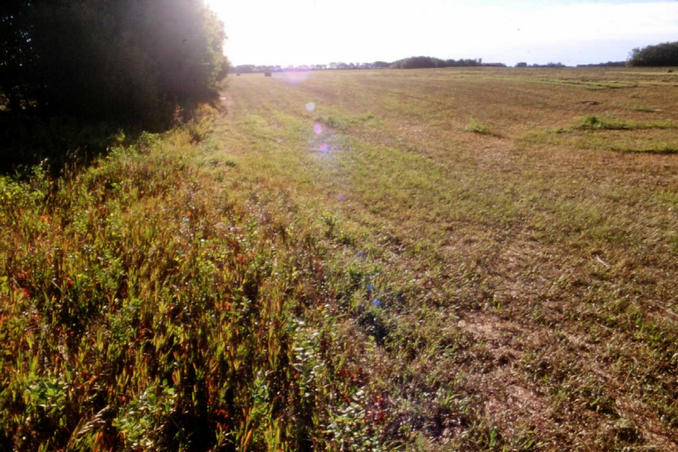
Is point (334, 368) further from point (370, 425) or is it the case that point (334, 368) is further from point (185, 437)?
point (185, 437)

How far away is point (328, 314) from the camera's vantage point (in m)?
3.88

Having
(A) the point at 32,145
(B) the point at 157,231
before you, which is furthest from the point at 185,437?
(A) the point at 32,145

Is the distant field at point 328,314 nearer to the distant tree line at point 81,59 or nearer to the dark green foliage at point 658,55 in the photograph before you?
the distant tree line at point 81,59

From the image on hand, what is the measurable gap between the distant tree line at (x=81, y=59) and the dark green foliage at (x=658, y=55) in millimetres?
98755

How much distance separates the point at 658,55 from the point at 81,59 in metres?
105

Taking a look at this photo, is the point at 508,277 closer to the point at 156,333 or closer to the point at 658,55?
the point at 156,333

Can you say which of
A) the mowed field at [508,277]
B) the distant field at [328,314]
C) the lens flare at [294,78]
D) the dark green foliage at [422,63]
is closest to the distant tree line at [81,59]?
the mowed field at [508,277]

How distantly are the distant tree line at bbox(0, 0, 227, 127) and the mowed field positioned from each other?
528 cm

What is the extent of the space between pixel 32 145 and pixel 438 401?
1094 cm

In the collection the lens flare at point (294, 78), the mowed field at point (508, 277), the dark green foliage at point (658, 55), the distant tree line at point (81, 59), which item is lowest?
the mowed field at point (508, 277)

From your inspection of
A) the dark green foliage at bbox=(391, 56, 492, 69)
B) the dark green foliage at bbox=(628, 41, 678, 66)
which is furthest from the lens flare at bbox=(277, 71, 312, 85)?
the dark green foliage at bbox=(628, 41, 678, 66)

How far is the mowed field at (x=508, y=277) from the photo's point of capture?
3008mm

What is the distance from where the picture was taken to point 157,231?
4.46 meters

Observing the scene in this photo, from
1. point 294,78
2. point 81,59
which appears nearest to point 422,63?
point 294,78
